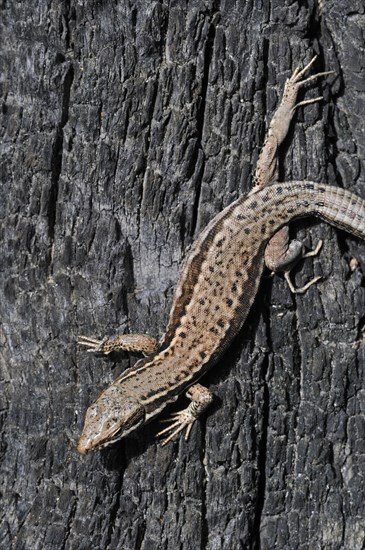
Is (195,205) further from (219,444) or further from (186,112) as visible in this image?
(219,444)

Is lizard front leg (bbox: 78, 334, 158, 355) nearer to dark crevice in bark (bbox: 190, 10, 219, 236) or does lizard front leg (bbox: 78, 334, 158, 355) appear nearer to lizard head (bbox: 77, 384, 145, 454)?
lizard head (bbox: 77, 384, 145, 454)

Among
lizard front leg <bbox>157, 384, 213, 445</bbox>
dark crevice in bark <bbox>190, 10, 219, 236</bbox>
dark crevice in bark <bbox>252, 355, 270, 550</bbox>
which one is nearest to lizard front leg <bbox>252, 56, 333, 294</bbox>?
dark crevice in bark <bbox>190, 10, 219, 236</bbox>

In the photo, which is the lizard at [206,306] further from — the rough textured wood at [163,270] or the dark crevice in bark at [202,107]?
the dark crevice in bark at [202,107]

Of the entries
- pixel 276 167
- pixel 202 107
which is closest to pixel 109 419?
pixel 276 167

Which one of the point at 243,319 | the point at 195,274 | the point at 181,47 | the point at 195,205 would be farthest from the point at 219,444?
the point at 181,47

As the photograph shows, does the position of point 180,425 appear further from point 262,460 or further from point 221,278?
point 221,278

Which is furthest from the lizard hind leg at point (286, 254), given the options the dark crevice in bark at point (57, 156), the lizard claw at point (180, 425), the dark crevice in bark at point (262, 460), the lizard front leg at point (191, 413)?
the dark crevice in bark at point (57, 156)
